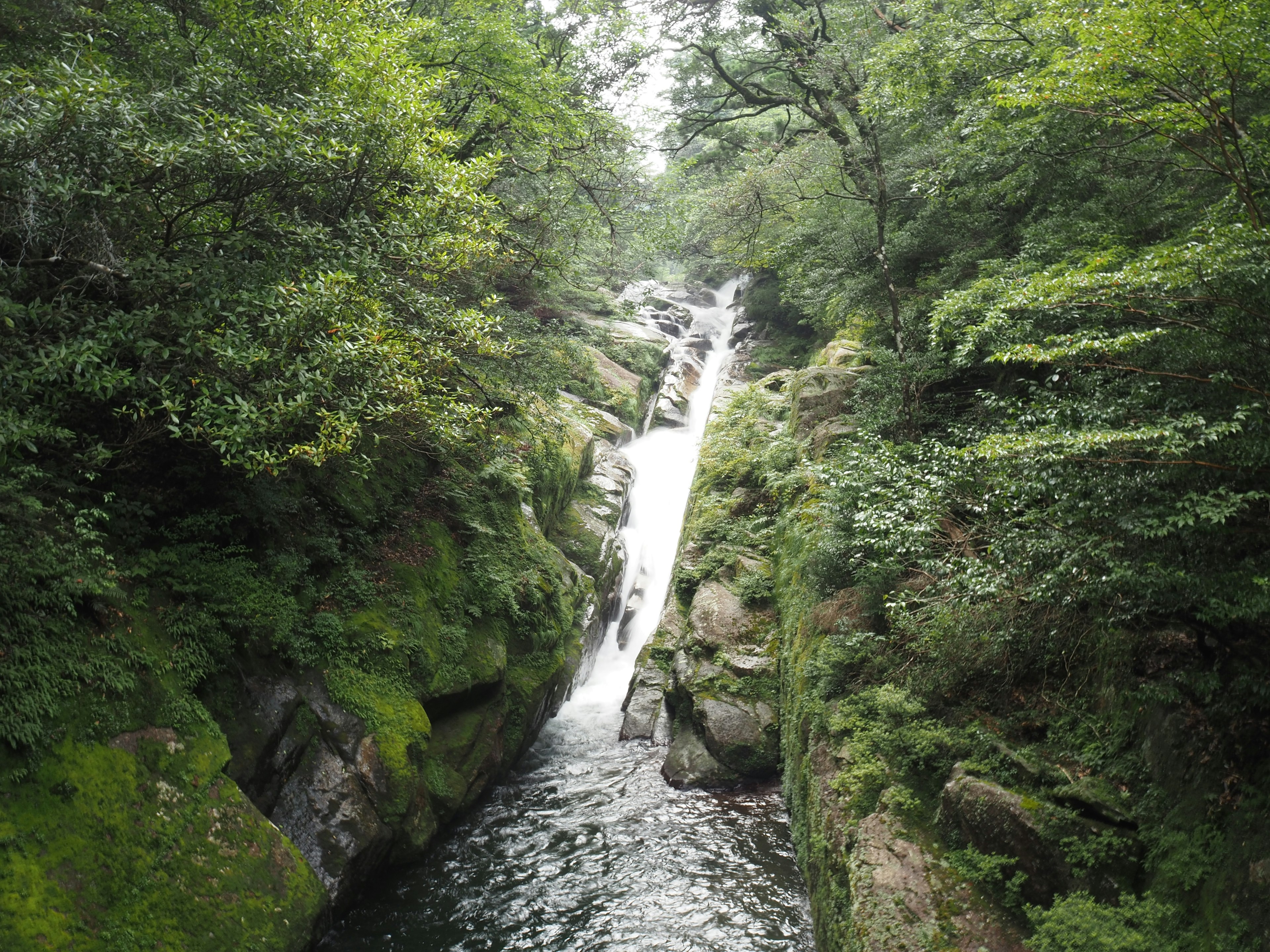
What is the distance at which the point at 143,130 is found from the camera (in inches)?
213

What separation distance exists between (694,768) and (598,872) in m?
2.72

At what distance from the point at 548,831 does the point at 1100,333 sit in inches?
326

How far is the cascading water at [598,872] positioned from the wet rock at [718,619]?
2.10 meters

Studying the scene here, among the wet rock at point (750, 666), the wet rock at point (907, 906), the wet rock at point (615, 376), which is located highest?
the wet rock at point (615, 376)

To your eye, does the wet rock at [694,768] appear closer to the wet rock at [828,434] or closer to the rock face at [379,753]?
the rock face at [379,753]

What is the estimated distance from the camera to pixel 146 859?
5094 mm

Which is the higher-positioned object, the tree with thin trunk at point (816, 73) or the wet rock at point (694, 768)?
the tree with thin trunk at point (816, 73)

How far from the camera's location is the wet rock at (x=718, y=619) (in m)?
12.0

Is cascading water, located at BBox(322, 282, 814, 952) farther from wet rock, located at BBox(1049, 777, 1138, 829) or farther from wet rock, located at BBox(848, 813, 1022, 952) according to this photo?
wet rock, located at BBox(1049, 777, 1138, 829)

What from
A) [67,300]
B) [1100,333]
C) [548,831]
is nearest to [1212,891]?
[1100,333]

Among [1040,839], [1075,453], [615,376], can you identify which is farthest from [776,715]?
[615,376]

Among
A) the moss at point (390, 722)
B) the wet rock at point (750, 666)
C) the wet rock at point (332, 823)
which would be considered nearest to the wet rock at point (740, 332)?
the wet rock at point (750, 666)

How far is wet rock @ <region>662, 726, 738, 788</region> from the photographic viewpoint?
33.3 feet

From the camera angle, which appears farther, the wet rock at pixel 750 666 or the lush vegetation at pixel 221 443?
the wet rock at pixel 750 666
